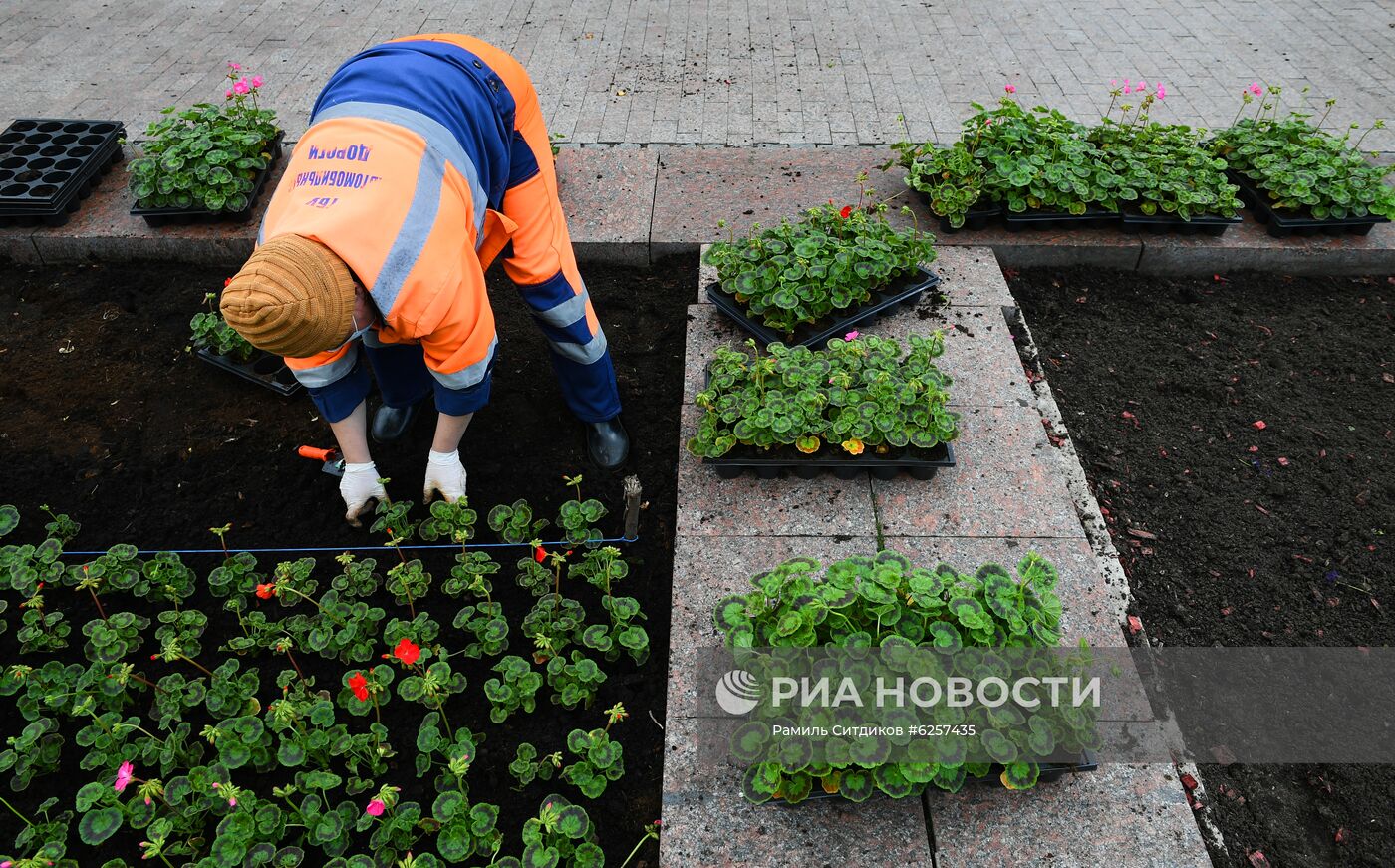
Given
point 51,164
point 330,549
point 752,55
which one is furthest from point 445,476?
point 752,55

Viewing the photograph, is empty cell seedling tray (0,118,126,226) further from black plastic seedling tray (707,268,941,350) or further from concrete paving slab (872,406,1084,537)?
concrete paving slab (872,406,1084,537)

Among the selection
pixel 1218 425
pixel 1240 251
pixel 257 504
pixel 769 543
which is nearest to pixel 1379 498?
pixel 1218 425

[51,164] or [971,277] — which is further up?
[971,277]

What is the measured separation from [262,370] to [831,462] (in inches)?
96.5

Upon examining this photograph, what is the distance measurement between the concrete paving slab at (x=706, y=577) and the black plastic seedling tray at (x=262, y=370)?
1.89 m

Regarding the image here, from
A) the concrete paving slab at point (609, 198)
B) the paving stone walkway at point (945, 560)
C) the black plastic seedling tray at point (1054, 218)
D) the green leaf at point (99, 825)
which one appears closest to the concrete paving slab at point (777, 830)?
the paving stone walkway at point (945, 560)

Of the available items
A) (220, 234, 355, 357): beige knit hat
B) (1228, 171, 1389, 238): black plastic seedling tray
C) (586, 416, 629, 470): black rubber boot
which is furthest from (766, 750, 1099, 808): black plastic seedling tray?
(1228, 171, 1389, 238): black plastic seedling tray

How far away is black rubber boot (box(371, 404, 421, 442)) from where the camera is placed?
3.28m

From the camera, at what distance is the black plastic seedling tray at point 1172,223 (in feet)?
13.5

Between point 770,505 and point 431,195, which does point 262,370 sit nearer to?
point 431,195

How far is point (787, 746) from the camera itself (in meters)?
2.09

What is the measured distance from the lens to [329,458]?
10.3 feet

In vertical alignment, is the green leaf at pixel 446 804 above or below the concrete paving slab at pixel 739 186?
below

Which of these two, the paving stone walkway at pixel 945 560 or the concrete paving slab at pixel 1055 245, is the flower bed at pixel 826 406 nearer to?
the paving stone walkway at pixel 945 560
